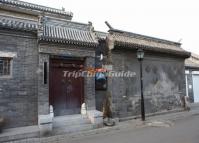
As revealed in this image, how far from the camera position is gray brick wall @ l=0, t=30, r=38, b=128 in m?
7.88

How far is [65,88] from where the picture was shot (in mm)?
9500

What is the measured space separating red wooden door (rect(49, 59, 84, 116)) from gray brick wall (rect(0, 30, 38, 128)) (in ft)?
3.16

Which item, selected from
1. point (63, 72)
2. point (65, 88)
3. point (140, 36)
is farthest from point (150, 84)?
point (63, 72)

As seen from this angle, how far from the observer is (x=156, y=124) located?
9.74m

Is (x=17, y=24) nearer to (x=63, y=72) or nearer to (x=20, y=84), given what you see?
(x=20, y=84)

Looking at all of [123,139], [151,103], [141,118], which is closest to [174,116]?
[151,103]

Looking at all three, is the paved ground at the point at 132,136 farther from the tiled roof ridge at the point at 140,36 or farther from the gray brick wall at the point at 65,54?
the tiled roof ridge at the point at 140,36

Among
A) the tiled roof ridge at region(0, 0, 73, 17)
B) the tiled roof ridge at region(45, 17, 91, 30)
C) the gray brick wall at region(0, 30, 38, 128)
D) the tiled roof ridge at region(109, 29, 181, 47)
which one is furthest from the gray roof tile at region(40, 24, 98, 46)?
the tiled roof ridge at region(0, 0, 73, 17)

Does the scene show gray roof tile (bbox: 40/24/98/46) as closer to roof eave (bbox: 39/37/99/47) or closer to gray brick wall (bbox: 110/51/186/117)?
roof eave (bbox: 39/37/99/47)

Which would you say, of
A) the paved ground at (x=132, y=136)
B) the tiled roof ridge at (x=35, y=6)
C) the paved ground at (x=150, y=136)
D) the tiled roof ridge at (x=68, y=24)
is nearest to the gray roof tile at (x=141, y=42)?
the tiled roof ridge at (x=68, y=24)

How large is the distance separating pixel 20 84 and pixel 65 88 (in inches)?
86.7

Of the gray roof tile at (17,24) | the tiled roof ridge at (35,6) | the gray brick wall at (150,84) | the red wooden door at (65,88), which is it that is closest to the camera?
the gray roof tile at (17,24)

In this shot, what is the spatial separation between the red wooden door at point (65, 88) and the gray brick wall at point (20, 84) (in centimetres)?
96

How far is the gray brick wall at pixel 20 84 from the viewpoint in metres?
7.88
